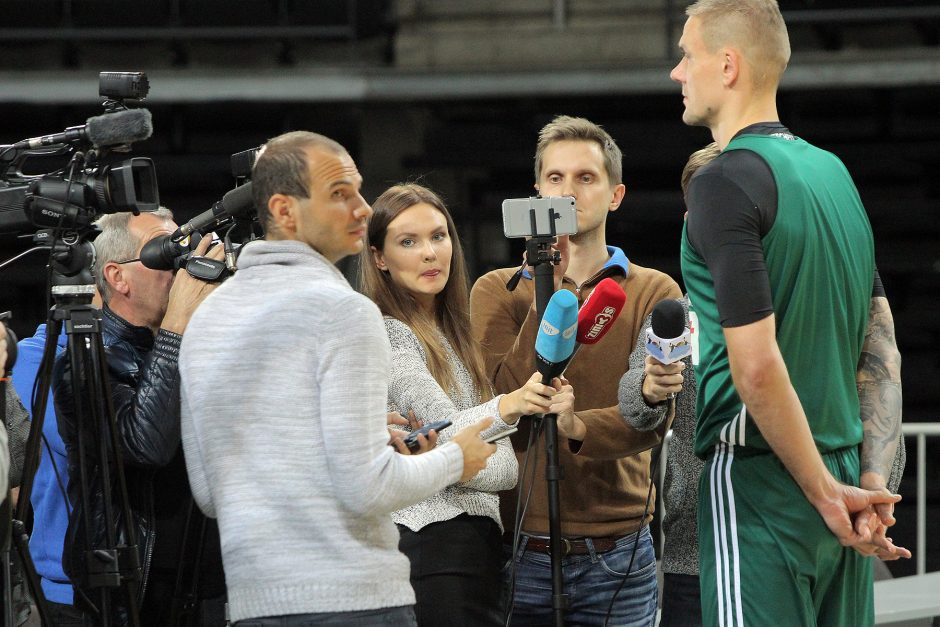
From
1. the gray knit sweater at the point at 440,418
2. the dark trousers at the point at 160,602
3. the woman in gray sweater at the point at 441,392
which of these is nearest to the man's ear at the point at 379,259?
the woman in gray sweater at the point at 441,392

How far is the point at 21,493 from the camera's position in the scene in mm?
2068

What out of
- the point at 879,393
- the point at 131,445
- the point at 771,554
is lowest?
the point at 771,554

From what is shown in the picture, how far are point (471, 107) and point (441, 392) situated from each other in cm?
451

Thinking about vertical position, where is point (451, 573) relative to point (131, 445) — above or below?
below

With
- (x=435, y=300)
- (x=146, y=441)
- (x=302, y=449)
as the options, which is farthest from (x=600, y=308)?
(x=146, y=441)

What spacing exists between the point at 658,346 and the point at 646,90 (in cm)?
A: 366

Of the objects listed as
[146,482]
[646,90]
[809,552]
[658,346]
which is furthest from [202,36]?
[809,552]

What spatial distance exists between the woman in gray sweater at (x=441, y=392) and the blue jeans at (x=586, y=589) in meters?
0.15

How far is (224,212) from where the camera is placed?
2.14 meters

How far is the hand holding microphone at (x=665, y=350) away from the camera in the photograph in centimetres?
192

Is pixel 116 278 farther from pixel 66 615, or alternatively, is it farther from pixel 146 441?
pixel 66 615

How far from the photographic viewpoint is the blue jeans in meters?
2.26

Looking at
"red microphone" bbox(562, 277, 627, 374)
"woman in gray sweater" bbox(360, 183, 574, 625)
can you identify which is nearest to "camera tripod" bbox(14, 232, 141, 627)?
"woman in gray sweater" bbox(360, 183, 574, 625)

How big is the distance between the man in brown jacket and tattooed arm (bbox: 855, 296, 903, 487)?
1.51ft
